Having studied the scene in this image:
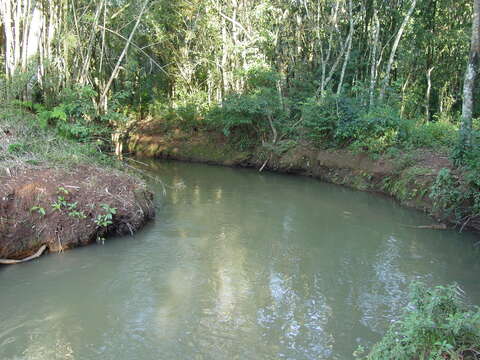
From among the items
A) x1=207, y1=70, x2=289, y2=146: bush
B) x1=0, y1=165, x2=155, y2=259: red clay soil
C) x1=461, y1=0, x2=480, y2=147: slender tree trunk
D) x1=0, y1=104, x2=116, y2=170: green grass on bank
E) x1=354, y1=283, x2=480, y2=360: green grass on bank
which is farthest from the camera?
x1=207, y1=70, x2=289, y2=146: bush

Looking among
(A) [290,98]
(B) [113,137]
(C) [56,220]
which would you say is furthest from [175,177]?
(C) [56,220]

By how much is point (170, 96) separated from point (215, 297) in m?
18.2

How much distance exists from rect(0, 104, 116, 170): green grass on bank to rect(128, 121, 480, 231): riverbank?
7194mm

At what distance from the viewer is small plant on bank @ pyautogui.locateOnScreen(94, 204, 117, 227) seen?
7.67 m

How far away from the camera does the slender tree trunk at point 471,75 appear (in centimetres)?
923

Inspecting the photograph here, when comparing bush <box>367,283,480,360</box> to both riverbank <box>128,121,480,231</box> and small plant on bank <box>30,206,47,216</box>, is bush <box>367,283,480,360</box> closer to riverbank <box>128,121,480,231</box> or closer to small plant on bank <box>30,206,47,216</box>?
small plant on bank <box>30,206,47,216</box>

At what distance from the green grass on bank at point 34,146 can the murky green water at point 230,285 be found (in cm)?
184

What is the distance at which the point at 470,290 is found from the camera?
640cm

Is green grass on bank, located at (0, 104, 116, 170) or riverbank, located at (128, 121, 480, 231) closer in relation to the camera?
green grass on bank, located at (0, 104, 116, 170)

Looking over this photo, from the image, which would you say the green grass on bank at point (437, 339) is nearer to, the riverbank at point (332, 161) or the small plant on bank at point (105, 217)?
the small plant on bank at point (105, 217)

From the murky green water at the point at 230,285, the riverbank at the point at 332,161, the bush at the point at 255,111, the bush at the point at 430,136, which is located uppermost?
the bush at the point at 255,111

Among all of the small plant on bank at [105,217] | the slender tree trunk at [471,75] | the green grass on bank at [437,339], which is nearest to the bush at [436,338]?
the green grass on bank at [437,339]

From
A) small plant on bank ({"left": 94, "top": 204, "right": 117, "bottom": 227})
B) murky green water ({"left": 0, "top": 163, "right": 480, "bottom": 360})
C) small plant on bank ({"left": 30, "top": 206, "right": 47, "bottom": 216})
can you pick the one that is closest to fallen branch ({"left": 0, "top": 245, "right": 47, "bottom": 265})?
murky green water ({"left": 0, "top": 163, "right": 480, "bottom": 360})

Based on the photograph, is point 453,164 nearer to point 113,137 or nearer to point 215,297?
point 215,297
